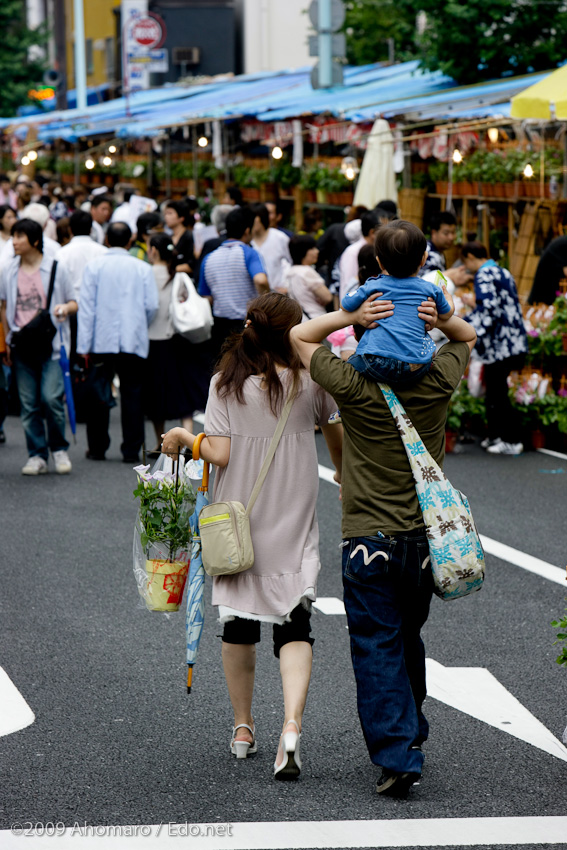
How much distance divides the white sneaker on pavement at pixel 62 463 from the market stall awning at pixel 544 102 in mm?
4778

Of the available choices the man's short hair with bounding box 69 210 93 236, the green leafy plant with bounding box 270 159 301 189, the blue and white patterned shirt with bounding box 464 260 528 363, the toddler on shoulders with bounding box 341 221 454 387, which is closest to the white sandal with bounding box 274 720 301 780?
the toddler on shoulders with bounding box 341 221 454 387

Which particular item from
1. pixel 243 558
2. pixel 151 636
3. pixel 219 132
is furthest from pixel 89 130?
pixel 243 558

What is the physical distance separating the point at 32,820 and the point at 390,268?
2.14 meters

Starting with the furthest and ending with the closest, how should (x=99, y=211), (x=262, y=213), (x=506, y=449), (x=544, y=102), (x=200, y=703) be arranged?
(x=99, y=211), (x=262, y=213), (x=506, y=449), (x=544, y=102), (x=200, y=703)

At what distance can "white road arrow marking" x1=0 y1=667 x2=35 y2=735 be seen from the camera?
4.88m

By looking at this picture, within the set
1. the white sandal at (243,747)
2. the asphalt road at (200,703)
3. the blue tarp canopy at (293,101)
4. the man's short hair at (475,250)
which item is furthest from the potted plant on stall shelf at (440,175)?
the white sandal at (243,747)

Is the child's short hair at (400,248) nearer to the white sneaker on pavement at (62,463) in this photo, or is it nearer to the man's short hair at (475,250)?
the white sneaker on pavement at (62,463)

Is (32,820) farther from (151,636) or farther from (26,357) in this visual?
(26,357)

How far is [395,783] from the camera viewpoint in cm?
416

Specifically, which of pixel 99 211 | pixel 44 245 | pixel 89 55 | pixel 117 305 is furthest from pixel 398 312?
pixel 89 55

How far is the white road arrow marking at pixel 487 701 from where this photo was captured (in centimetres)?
482

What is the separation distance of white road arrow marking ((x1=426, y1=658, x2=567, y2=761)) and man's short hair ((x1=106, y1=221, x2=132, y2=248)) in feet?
A: 17.9

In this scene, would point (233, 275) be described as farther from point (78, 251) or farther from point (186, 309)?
point (78, 251)

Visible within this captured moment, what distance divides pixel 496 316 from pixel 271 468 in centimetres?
649
